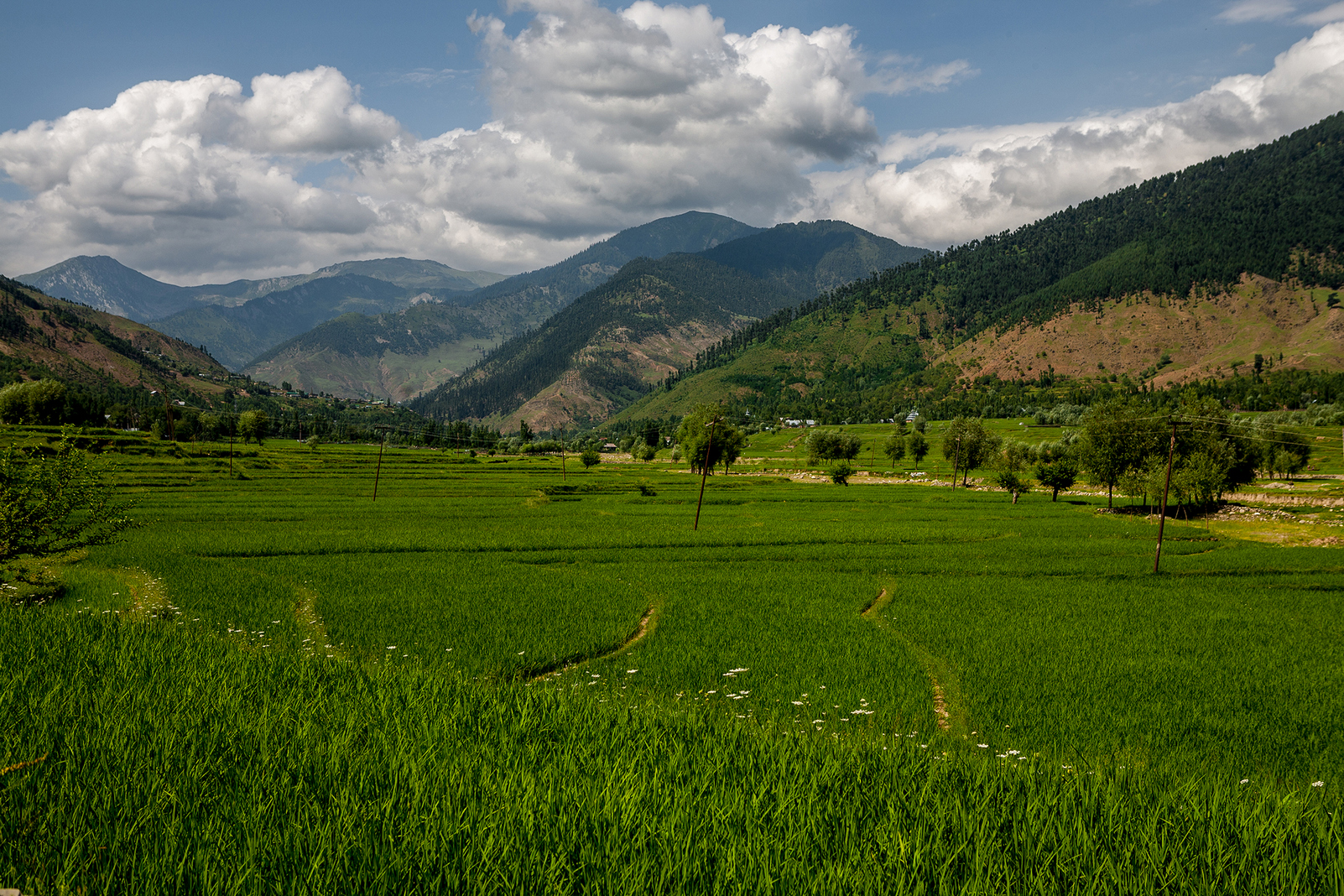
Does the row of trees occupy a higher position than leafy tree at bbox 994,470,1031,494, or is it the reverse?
the row of trees

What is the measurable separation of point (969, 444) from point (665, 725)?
375 feet

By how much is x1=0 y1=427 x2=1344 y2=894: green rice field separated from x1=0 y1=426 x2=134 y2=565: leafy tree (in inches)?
116

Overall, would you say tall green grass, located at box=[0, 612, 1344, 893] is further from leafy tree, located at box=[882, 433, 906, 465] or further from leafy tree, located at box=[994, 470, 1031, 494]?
leafy tree, located at box=[882, 433, 906, 465]

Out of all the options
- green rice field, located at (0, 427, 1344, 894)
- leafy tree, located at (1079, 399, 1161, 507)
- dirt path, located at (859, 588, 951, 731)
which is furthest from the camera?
leafy tree, located at (1079, 399, 1161, 507)

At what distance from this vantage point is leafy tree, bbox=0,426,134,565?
1847 cm

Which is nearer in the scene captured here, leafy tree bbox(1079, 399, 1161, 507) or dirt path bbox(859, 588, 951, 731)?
dirt path bbox(859, 588, 951, 731)

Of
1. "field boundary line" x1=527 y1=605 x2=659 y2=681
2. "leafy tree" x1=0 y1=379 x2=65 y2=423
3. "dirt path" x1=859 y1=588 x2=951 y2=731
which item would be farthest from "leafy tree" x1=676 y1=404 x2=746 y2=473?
"leafy tree" x1=0 y1=379 x2=65 y2=423

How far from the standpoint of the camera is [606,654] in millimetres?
19359

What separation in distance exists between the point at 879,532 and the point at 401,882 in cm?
5058

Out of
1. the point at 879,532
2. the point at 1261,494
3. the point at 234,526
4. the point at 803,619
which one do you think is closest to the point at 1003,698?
the point at 803,619

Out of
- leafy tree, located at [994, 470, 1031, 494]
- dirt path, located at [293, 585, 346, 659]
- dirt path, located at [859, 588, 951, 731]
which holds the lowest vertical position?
dirt path, located at [293, 585, 346, 659]

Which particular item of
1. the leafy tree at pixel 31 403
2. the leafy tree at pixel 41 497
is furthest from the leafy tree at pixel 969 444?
the leafy tree at pixel 31 403

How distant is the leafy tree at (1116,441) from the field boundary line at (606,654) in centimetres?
6870

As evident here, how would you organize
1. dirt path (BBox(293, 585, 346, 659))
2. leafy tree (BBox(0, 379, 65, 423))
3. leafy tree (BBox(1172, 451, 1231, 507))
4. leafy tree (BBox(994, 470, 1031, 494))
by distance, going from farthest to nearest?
leafy tree (BBox(0, 379, 65, 423))
leafy tree (BBox(994, 470, 1031, 494))
leafy tree (BBox(1172, 451, 1231, 507))
dirt path (BBox(293, 585, 346, 659))
